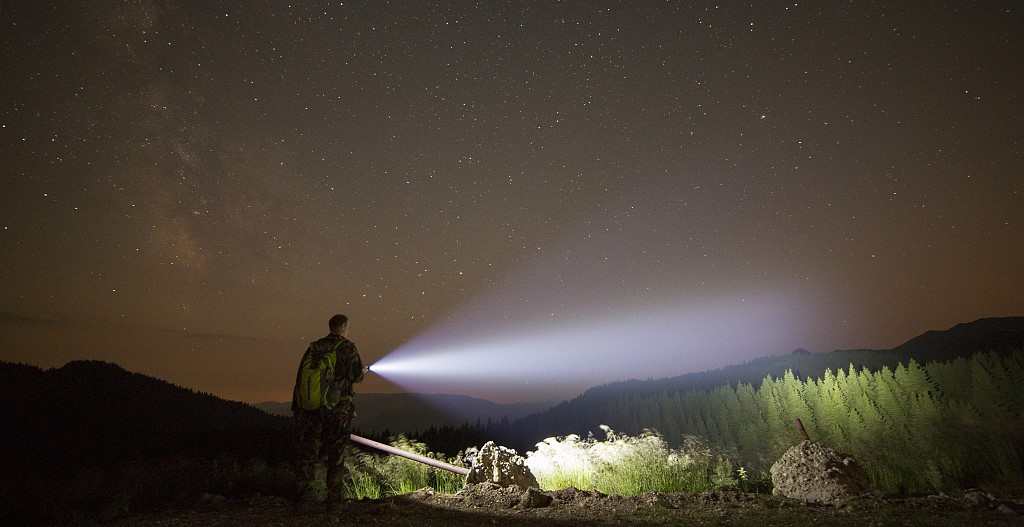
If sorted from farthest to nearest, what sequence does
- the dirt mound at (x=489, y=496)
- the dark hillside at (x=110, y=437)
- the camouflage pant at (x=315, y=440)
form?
1. the dark hillside at (x=110, y=437)
2. the dirt mound at (x=489, y=496)
3. the camouflage pant at (x=315, y=440)

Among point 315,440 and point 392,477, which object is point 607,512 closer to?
point 315,440

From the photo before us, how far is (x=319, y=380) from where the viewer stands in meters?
6.88

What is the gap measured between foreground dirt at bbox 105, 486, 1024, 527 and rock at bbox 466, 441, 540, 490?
896 millimetres

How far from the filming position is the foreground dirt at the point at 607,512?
5629mm

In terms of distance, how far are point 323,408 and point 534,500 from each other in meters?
3.30

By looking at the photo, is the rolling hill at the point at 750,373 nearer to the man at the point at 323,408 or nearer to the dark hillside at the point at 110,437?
the dark hillside at the point at 110,437

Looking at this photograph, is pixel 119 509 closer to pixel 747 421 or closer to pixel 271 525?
pixel 271 525

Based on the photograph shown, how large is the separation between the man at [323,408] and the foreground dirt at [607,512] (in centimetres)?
47

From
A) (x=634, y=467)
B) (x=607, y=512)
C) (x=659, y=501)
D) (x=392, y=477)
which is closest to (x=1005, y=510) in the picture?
(x=659, y=501)

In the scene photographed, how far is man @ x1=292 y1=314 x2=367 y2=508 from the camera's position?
688 centimetres

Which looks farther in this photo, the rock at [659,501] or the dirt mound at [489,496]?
the dirt mound at [489,496]

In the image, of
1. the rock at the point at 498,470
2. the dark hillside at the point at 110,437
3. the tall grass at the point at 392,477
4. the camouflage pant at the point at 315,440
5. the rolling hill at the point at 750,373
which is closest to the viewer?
the camouflage pant at the point at 315,440

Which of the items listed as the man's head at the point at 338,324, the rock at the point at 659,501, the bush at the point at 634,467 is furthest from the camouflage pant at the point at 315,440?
the bush at the point at 634,467

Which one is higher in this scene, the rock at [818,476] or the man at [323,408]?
the man at [323,408]
